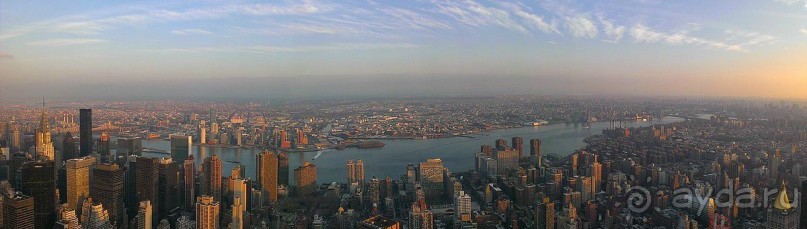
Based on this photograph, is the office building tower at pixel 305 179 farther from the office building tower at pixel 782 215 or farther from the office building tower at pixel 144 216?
the office building tower at pixel 782 215

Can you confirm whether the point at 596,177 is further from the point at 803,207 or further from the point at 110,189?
the point at 110,189

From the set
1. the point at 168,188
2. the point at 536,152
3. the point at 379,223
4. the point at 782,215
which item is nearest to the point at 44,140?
the point at 168,188

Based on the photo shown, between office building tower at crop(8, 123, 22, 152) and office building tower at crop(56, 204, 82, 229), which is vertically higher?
office building tower at crop(8, 123, 22, 152)

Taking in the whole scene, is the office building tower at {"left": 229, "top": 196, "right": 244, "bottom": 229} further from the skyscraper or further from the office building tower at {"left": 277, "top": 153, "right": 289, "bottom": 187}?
the skyscraper

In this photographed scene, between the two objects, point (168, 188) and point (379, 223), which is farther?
point (168, 188)

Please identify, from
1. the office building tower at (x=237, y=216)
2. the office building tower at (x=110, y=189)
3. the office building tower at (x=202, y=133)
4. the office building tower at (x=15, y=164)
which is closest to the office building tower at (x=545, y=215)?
the office building tower at (x=237, y=216)

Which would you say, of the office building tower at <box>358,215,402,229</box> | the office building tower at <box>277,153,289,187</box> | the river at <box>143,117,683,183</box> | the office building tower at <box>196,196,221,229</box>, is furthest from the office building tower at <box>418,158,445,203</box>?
the office building tower at <box>196,196,221,229</box>
